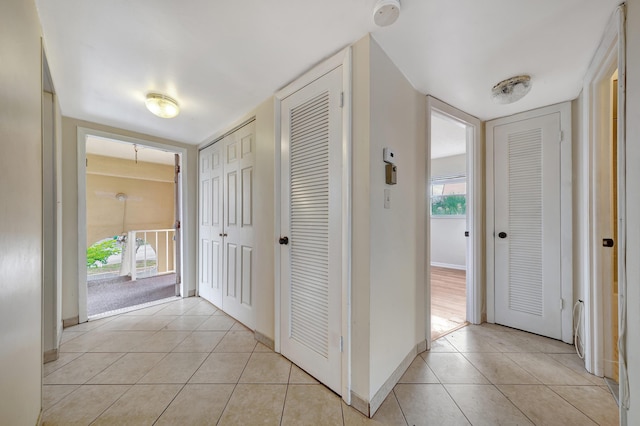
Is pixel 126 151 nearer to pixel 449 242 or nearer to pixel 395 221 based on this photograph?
pixel 395 221

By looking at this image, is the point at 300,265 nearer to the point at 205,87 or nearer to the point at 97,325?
the point at 205,87

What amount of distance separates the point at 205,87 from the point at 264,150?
68 cm

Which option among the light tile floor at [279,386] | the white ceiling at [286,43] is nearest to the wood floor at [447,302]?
the light tile floor at [279,386]

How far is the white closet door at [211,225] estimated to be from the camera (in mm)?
2838

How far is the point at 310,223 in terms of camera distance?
165 cm

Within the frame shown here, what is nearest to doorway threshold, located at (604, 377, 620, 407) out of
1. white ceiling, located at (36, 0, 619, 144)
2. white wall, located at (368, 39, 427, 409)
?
white wall, located at (368, 39, 427, 409)

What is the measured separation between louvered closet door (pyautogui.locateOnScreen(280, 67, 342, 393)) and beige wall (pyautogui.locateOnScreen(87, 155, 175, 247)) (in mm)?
4566

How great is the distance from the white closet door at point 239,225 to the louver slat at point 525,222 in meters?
2.62

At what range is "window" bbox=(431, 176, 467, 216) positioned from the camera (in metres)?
4.88

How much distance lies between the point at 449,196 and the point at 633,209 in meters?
4.35

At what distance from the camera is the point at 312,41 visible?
1.39m

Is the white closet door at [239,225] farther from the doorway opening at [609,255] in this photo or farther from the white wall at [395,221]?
the doorway opening at [609,255]

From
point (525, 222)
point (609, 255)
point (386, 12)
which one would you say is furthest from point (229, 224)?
point (609, 255)

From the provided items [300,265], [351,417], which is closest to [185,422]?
[351,417]
